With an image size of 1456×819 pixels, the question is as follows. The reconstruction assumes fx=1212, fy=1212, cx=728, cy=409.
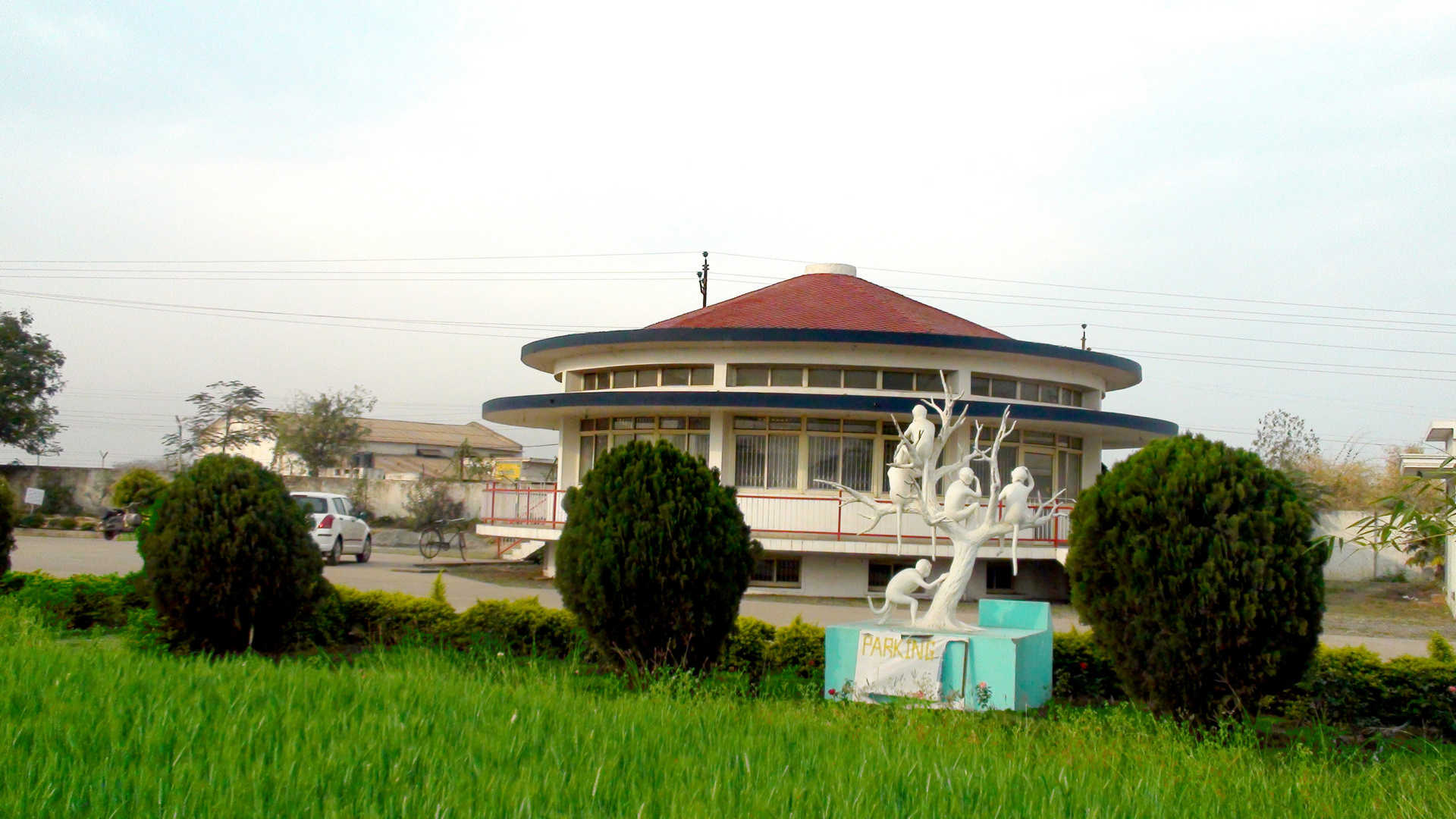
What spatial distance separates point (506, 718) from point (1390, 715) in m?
7.55

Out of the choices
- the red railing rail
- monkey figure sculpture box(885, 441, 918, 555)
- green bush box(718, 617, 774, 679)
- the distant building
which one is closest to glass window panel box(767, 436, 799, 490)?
the red railing rail

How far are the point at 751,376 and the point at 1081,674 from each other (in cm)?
1307

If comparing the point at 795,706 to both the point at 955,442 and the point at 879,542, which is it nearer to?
the point at 879,542

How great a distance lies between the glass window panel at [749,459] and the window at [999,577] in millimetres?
4722

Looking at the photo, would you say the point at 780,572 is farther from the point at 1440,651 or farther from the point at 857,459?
the point at 1440,651

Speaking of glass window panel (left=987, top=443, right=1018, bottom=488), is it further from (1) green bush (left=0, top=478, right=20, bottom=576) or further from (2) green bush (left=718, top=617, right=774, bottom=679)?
(1) green bush (left=0, top=478, right=20, bottom=576)

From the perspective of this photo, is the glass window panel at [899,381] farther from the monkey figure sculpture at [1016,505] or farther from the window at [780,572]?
the monkey figure sculpture at [1016,505]

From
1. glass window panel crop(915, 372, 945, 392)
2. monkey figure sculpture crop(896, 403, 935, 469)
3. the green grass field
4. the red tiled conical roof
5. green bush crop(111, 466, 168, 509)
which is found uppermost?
the red tiled conical roof

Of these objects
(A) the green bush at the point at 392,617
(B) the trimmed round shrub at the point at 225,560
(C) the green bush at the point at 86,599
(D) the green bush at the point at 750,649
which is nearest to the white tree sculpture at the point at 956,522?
(D) the green bush at the point at 750,649

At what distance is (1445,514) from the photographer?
186 inches

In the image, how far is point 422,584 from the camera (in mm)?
22219

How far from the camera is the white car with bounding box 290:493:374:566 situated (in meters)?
28.0

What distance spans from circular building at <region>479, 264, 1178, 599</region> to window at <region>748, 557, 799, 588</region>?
31 millimetres

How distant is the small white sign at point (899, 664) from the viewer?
9328 mm
